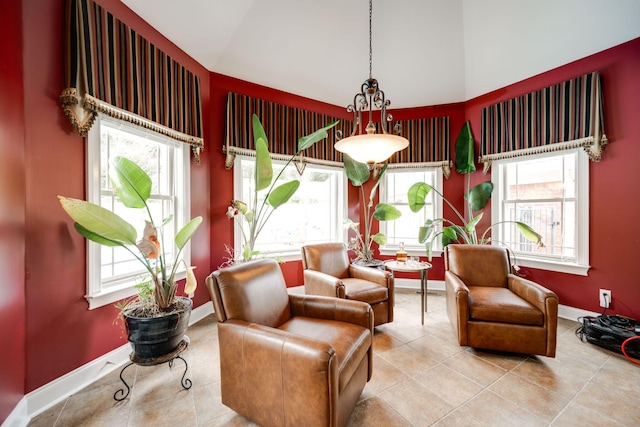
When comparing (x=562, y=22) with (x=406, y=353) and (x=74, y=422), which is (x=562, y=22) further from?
(x=74, y=422)

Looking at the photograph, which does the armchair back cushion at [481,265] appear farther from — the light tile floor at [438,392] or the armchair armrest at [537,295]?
the light tile floor at [438,392]

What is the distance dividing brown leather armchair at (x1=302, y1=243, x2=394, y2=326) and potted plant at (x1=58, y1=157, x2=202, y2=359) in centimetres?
121

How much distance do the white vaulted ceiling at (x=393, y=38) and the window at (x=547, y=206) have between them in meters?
1.19

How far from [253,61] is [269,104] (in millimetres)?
537

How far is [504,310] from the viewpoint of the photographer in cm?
212

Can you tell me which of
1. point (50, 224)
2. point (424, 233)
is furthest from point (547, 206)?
point (50, 224)

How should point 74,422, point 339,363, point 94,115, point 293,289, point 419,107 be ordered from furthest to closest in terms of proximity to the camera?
point 419,107 < point 293,289 < point 94,115 < point 74,422 < point 339,363

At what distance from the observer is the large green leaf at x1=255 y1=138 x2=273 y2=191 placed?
102 inches

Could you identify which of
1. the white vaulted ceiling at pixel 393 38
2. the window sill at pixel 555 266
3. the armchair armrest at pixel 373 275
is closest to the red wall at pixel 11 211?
the white vaulted ceiling at pixel 393 38

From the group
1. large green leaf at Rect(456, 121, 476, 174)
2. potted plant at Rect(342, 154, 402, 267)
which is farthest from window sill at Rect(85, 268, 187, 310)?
large green leaf at Rect(456, 121, 476, 174)

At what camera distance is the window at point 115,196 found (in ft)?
6.36

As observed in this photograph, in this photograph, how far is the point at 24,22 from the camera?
1.58 metres

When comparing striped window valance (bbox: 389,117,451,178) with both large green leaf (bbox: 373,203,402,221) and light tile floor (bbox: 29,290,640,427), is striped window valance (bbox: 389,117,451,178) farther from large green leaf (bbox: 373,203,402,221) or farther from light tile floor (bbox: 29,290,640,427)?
light tile floor (bbox: 29,290,640,427)

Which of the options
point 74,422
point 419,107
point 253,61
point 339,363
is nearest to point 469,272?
point 339,363
